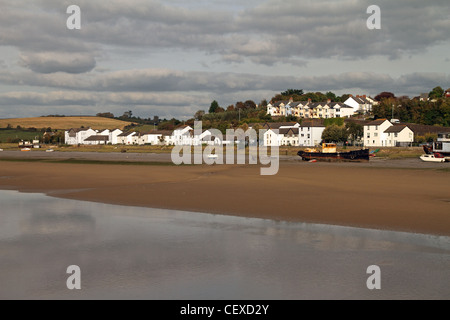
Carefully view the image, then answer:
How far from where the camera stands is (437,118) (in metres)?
101

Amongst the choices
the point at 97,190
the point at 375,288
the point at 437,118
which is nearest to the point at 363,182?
the point at 97,190

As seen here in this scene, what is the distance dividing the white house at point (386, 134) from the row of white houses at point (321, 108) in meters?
33.9

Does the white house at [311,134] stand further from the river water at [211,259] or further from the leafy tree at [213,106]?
the river water at [211,259]

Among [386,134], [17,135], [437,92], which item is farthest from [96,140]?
[437,92]

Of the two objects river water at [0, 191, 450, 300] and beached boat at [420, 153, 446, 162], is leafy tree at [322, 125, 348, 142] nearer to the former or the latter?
beached boat at [420, 153, 446, 162]

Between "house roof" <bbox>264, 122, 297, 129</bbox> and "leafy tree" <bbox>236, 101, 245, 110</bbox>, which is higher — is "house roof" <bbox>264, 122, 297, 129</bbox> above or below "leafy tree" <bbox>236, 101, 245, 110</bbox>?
below

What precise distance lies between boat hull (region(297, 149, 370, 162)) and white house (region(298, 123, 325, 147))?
50.8m

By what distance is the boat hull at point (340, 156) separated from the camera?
57.2m

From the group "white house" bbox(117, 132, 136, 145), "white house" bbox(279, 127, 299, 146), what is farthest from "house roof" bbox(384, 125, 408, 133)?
"white house" bbox(117, 132, 136, 145)

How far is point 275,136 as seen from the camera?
382 ft

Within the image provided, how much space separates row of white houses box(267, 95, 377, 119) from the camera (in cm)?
13338

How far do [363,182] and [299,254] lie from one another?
750 inches

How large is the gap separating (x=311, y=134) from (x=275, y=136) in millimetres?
9963

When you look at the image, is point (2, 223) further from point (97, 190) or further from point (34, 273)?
point (97, 190)
